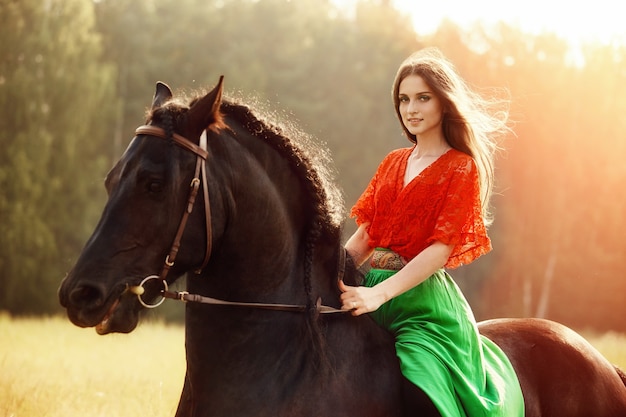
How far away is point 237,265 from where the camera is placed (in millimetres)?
3789

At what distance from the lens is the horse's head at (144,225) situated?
3.34 m

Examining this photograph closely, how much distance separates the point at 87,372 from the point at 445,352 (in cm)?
563

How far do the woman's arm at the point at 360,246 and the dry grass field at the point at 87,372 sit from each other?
2326mm

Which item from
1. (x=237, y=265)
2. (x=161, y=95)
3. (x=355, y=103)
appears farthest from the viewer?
(x=355, y=103)

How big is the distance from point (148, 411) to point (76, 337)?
20.5ft

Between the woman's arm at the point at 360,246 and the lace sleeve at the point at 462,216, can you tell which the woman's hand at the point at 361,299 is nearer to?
the lace sleeve at the point at 462,216

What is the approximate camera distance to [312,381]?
3.84 m

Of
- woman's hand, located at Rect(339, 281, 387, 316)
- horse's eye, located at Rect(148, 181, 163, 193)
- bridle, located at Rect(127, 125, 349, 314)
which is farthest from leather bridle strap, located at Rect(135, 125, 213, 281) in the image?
woman's hand, located at Rect(339, 281, 387, 316)

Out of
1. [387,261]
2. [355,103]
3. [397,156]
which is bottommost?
[387,261]

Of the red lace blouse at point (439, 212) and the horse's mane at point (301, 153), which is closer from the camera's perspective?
the horse's mane at point (301, 153)

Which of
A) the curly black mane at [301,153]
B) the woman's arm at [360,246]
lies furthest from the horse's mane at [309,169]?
the woman's arm at [360,246]

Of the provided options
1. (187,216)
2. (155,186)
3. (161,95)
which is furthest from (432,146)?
(155,186)

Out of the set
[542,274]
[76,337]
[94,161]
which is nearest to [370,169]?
[542,274]

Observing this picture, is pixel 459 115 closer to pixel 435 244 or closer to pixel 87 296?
pixel 435 244
